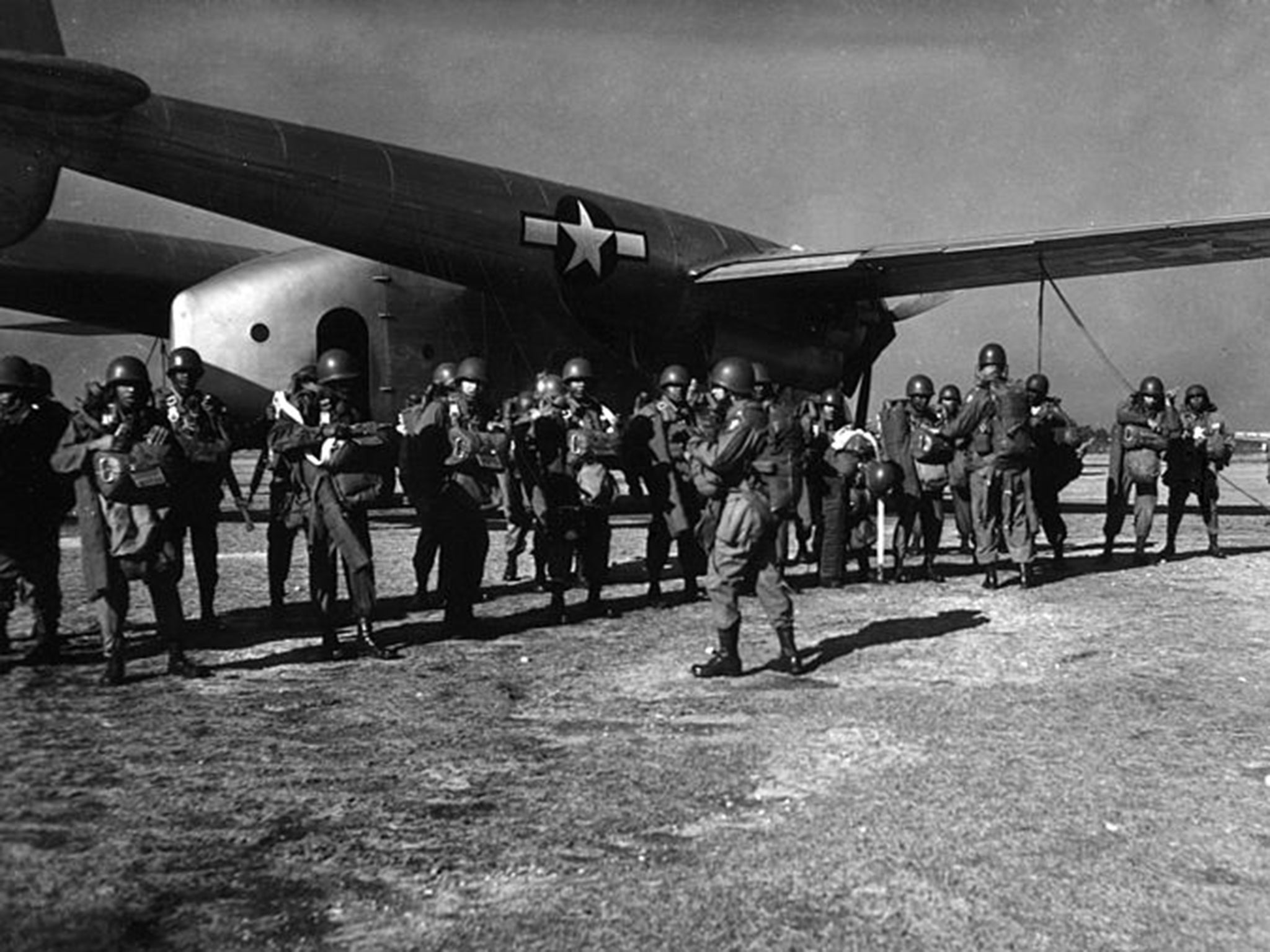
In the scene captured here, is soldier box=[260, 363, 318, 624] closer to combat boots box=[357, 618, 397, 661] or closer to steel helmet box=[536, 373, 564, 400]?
combat boots box=[357, 618, 397, 661]

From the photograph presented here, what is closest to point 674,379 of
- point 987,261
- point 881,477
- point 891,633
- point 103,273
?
point 881,477

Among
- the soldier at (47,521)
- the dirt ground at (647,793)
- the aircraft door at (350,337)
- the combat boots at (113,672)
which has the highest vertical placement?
the aircraft door at (350,337)

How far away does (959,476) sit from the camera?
1116 cm

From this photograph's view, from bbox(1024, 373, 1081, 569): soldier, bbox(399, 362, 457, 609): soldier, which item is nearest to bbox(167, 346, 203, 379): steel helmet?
bbox(399, 362, 457, 609): soldier

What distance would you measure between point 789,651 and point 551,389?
13.8 ft

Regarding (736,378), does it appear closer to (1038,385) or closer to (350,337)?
(1038,385)

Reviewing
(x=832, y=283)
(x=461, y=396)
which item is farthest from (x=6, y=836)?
(x=832, y=283)

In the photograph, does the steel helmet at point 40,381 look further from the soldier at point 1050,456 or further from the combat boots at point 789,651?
the soldier at point 1050,456

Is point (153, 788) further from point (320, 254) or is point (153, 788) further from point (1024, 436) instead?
point (320, 254)

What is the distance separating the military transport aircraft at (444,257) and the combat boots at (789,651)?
7.51 meters

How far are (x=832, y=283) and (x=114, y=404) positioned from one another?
1286 cm

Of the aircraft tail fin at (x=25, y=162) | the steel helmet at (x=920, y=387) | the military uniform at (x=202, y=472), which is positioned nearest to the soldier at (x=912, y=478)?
the steel helmet at (x=920, y=387)

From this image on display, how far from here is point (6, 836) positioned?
4.06 metres

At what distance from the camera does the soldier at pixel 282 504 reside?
24.8 feet
